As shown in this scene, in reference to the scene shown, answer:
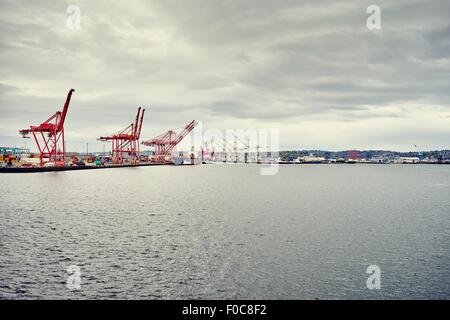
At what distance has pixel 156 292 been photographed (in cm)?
1823

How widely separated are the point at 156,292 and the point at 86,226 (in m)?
19.5

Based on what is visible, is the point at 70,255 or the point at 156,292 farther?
the point at 70,255

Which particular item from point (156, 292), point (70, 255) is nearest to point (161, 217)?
point (70, 255)

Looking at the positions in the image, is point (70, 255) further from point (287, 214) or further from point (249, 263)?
point (287, 214)
